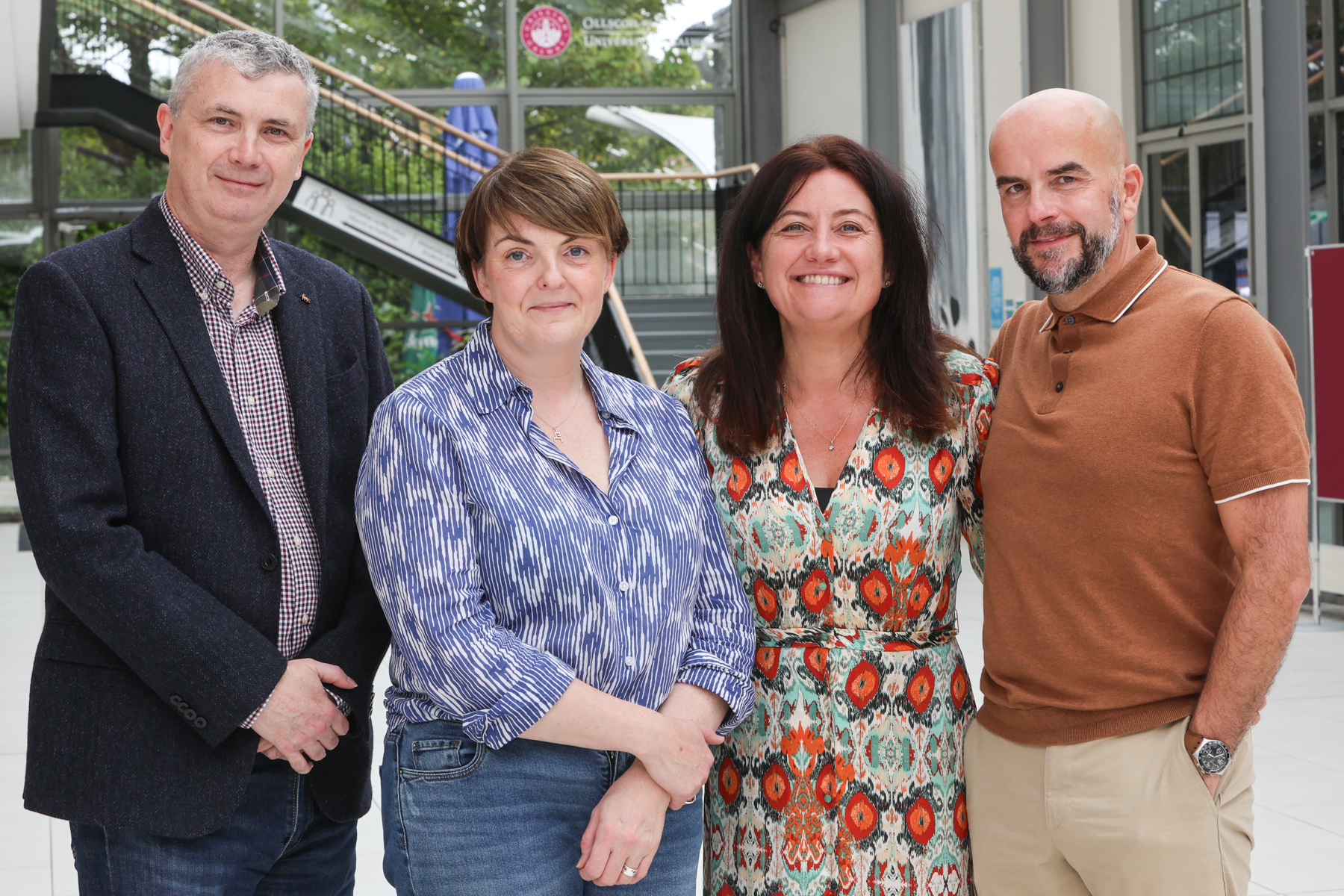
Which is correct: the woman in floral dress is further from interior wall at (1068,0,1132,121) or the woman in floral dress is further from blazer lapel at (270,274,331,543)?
interior wall at (1068,0,1132,121)

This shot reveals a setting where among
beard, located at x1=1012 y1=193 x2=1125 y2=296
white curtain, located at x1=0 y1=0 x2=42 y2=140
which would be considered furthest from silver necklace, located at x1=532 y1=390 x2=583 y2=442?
white curtain, located at x1=0 y1=0 x2=42 y2=140

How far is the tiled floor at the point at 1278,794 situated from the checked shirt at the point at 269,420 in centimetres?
194

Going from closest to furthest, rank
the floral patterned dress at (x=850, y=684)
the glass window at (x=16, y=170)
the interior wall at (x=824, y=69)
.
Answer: the floral patterned dress at (x=850, y=684) → the interior wall at (x=824, y=69) → the glass window at (x=16, y=170)

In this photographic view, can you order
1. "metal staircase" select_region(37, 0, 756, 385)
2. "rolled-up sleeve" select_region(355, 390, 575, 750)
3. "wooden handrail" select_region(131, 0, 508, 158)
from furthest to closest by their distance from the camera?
"wooden handrail" select_region(131, 0, 508, 158)
"metal staircase" select_region(37, 0, 756, 385)
"rolled-up sleeve" select_region(355, 390, 575, 750)

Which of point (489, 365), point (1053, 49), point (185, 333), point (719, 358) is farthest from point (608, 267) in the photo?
point (1053, 49)

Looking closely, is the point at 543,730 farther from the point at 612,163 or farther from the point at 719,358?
the point at 612,163

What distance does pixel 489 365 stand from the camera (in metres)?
1.75

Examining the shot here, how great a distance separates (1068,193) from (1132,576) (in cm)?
61

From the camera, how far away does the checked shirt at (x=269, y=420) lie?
183 cm

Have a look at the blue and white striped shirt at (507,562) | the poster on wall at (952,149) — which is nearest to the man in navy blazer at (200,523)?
the blue and white striped shirt at (507,562)

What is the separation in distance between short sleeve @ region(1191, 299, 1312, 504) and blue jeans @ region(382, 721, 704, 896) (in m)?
0.93

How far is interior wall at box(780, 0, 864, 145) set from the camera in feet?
36.7

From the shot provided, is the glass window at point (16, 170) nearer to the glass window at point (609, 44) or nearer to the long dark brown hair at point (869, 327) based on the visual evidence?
the glass window at point (609, 44)

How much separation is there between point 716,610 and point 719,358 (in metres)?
0.52
